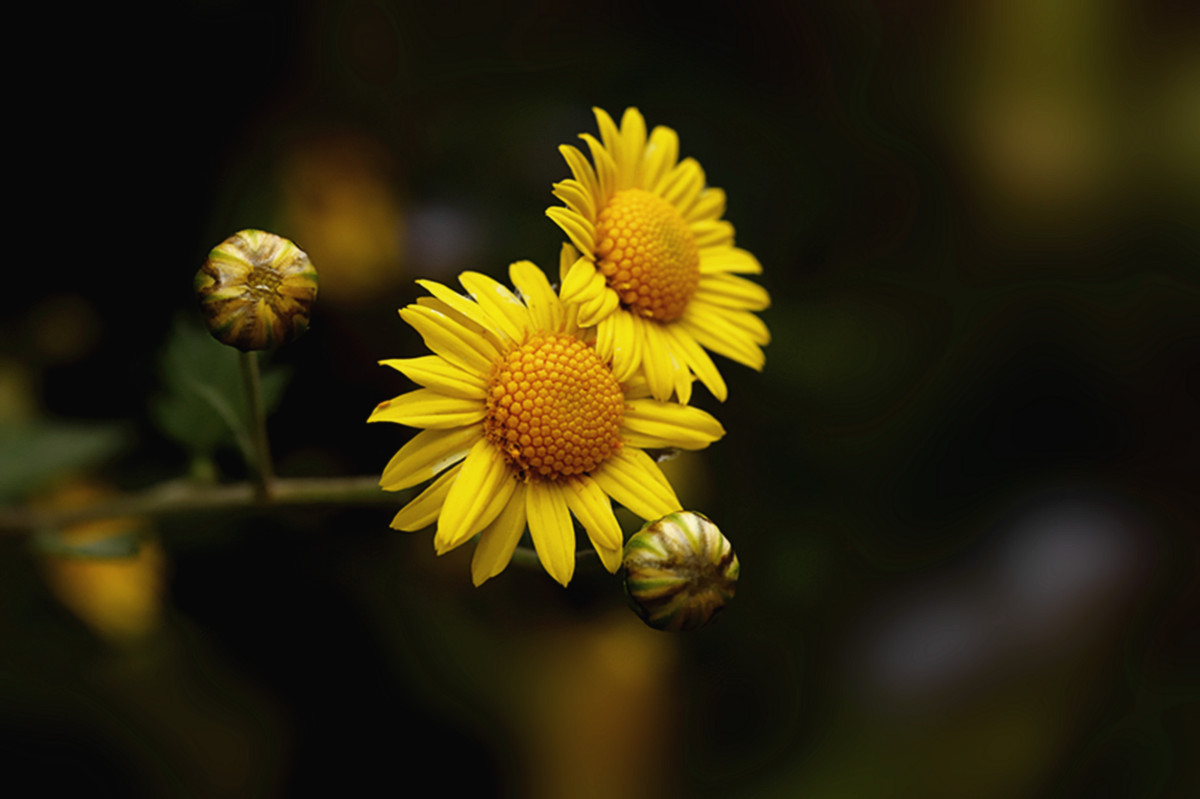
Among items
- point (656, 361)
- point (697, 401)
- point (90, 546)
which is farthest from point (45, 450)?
point (697, 401)

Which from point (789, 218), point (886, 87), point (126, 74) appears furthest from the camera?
point (886, 87)

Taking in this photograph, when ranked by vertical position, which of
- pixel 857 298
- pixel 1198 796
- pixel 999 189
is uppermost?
pixel 999 189

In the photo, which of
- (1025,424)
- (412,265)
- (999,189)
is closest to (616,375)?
(412,265)

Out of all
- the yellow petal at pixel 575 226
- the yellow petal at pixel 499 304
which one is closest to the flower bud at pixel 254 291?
the yellow petal at pixel 499 304

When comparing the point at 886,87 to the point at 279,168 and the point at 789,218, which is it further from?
the point at 279,168

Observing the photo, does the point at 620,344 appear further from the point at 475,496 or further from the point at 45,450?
the point at 45,450

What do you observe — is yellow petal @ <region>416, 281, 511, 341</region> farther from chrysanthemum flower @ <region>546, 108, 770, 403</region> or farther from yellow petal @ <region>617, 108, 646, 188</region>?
yellow petal @ <region>617, 108, 646, 188</region>

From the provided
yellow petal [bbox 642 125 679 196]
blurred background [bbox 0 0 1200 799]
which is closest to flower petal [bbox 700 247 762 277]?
yellow petal [bbox 642 125 679 196]
